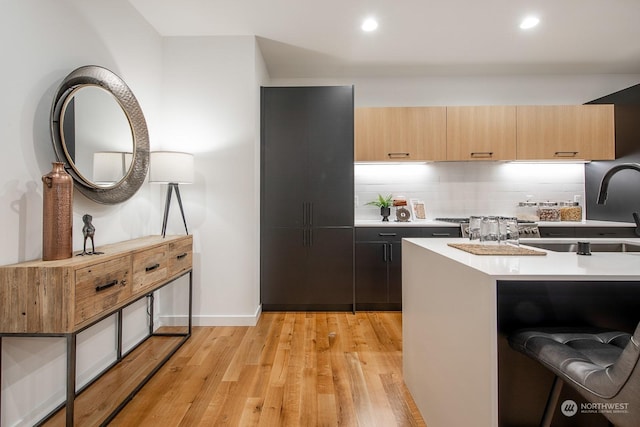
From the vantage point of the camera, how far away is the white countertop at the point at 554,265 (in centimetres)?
99

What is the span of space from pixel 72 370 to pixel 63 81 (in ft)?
4.97

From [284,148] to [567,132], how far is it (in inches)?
125

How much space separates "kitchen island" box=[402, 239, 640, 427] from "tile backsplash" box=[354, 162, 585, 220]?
2.26m

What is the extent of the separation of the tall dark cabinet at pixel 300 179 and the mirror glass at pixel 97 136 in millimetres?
1322

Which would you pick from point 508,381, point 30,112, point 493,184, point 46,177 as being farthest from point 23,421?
point 493,184

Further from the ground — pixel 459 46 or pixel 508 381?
pixel 459 46

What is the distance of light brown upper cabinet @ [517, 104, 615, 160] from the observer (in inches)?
142

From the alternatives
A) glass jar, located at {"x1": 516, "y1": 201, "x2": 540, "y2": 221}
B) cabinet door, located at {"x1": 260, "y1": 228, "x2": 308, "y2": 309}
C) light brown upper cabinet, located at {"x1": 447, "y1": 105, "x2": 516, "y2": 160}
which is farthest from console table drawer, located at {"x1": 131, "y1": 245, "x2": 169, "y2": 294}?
glass jar, located at {"x1": 516, "y1": 201, "x2": 540, "y2": 221}

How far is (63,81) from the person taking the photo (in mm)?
1802

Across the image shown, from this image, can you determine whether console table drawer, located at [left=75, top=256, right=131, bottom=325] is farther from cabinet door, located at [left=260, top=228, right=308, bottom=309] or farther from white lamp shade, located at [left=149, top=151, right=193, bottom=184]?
cabinet door, located at [left=260, top=228, right=308, bottom=309]

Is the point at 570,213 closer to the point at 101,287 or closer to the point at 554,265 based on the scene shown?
the point at 554,265

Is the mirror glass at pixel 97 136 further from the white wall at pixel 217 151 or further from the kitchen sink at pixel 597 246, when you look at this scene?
the kitchen sink at pixel 597 246

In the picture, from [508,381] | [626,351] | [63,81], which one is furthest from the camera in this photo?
[63,81]

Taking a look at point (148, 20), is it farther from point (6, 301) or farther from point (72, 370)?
point (72, 370)
